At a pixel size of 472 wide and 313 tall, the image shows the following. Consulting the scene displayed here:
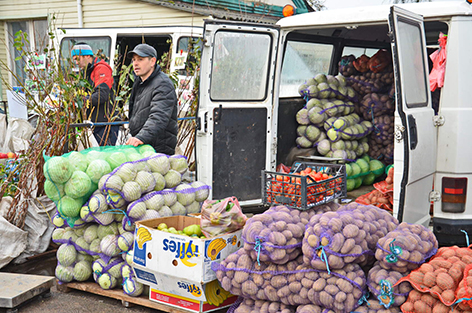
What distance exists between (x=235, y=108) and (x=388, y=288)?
2.65 m

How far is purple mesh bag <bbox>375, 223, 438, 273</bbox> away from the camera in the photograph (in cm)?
314

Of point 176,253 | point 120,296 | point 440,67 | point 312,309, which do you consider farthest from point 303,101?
point 312,309

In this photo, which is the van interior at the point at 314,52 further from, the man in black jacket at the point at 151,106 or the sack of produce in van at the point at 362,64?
the man in black jacket at the point at 151,106

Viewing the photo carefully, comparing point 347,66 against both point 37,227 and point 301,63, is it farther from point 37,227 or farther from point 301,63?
point 37,227

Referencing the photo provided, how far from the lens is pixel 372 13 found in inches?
181

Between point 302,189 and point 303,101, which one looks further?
point 303,101

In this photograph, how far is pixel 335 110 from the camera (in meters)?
6.39

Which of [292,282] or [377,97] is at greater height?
[377,97]

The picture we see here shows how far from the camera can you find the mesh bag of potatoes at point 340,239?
3205mm

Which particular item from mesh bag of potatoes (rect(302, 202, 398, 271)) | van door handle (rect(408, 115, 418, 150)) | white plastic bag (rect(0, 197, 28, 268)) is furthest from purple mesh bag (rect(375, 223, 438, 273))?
white plastic bag (rect(0, 197, 28, 268))

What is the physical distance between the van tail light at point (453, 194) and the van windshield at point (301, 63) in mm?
2539

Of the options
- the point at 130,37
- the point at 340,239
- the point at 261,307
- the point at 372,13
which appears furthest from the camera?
the point at 130,37

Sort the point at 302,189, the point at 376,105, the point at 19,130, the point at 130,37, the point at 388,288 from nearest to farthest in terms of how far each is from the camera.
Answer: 1. the point at 388,288
2. the point at 302,189
3. the point at 376,105
4. the point at 19,130
5. the point at 130,37

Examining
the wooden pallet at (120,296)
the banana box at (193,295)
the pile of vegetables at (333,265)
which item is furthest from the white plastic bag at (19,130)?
the pile of vegetables at (333,265)
